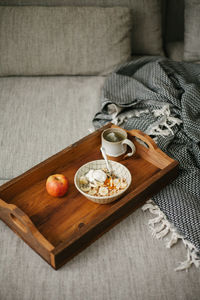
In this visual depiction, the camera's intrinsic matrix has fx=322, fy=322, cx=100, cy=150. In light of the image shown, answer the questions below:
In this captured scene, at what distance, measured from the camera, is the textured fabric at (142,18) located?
5.59ft

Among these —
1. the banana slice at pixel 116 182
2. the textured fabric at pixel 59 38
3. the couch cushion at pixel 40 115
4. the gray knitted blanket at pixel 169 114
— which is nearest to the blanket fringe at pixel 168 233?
the gray knitted blanket at pixel 169 114

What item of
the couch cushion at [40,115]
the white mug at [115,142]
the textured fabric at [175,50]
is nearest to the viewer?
the white mug at [115,142]

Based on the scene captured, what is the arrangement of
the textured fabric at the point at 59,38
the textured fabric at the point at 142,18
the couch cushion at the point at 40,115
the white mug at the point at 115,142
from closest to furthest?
1. the white mug at the point at 115,142
2. the couch cushion at the point at 40,115
3. the textured fabric at the point at 59,38
4. the textured fabric at the point at 142,18

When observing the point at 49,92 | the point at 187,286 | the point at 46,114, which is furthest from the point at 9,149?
→ the point at 187,286

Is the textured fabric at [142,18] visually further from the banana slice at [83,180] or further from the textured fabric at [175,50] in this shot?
the banana slice at [83,180]

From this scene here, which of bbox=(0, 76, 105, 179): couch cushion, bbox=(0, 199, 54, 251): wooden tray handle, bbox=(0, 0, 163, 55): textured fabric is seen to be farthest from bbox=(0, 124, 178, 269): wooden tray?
bbox=(0, 0, 163, 55): textured fabric

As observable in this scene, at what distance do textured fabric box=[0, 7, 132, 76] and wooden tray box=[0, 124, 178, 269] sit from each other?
1.97 ft

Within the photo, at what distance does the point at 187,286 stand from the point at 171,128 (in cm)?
64

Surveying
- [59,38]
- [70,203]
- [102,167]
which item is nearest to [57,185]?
[70,203]

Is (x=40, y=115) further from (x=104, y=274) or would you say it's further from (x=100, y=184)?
(x=104, y=274)

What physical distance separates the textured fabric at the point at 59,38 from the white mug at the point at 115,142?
0.61m

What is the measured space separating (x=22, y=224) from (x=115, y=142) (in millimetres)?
429

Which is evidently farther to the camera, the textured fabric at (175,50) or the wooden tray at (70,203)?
the textured fabric at (175,50)

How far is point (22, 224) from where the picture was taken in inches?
35.9
